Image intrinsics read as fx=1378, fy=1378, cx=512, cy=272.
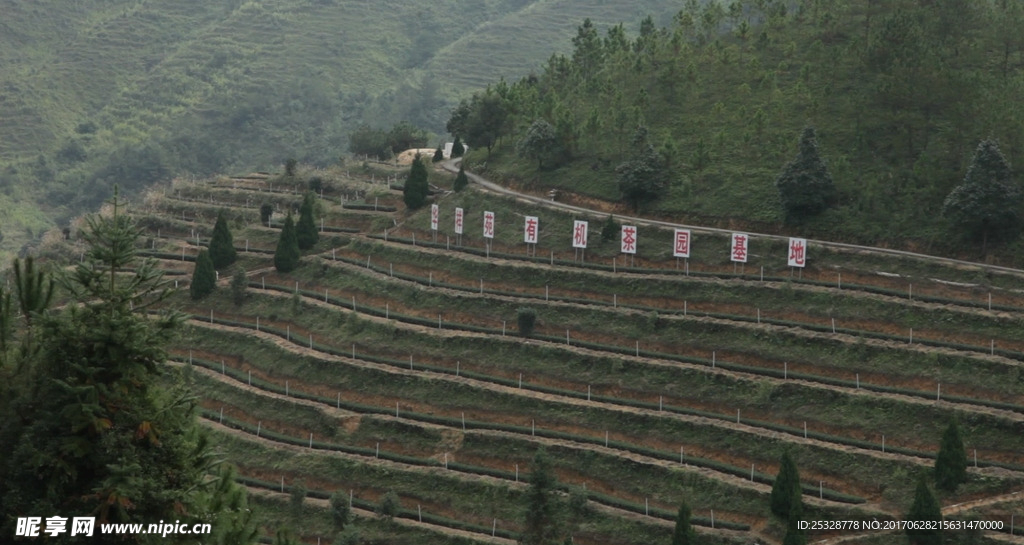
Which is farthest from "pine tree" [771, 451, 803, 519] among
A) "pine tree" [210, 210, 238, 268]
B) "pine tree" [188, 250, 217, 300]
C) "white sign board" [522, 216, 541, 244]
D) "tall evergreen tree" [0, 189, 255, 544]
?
"pine tree" [210, 210, 238, 268]

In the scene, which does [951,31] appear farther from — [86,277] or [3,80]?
[3,80]

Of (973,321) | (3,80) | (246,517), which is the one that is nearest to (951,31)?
(973,321)

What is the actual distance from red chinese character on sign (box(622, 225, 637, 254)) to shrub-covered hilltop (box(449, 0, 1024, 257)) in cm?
543

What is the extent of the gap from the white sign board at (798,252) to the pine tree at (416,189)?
30218 mm

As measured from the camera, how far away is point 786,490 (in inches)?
2315

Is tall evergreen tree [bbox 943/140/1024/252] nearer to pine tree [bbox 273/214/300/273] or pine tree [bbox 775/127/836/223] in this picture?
pine tree [bbox 775/127/836/223]

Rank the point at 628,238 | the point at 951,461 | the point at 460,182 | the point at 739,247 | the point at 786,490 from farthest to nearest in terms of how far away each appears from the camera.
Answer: the point at 460,182, the point at 628,238, the point at 739,247, the point at 786,490, the point at 951,461

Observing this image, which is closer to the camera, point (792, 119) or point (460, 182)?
point (792, 119)

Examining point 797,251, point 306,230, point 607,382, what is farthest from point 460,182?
point 607,382

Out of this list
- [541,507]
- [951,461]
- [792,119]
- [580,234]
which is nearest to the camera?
[951,461]

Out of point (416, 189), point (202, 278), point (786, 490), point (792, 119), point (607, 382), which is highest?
point (792, 119)

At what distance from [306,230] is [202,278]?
322 inches

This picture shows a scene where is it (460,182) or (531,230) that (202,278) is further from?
(531,230)

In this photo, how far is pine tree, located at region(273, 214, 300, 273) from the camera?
300 ft
